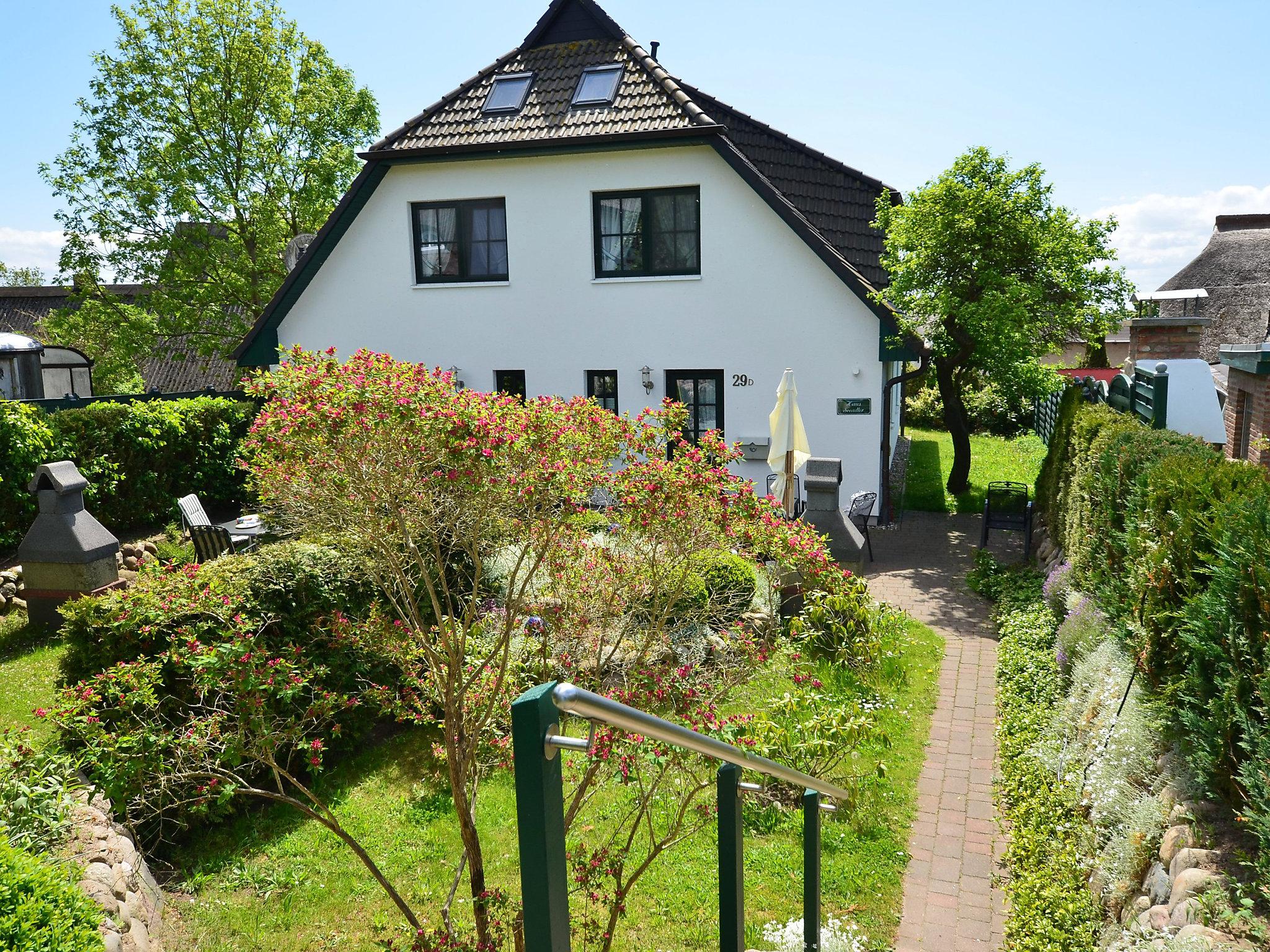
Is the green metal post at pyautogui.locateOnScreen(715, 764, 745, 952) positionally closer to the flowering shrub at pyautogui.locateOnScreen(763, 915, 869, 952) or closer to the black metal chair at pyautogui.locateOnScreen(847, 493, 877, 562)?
the flowering shrub at pyautogui.locateOnScreen(763, 915, 869, 952)

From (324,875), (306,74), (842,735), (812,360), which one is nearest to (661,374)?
(812,360)

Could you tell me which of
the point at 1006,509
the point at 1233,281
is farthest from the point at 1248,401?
the point at 1233,281

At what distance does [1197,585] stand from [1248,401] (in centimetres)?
667

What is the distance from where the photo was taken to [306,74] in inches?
935

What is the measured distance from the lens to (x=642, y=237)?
1523 cm

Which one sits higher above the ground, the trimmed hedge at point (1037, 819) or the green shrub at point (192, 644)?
the green shrub at point (192, 644)

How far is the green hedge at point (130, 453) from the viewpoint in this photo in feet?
36.5

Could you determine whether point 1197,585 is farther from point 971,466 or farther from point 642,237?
point 971,466

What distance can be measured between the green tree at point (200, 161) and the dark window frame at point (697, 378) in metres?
13.4

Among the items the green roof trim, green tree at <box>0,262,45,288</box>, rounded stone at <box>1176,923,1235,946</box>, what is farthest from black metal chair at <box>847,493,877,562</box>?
green tree at <box>0,262,45,288</box>

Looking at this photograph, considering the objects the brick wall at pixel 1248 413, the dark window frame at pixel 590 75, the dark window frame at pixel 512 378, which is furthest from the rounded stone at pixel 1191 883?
the dark window frame at pixel 590 75

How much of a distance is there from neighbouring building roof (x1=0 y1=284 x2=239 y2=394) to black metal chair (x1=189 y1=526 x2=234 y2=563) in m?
6.88

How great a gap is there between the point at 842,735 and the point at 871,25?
7096mm

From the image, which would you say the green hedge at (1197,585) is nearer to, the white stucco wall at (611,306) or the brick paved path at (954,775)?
the brick paved path at (954,775)
